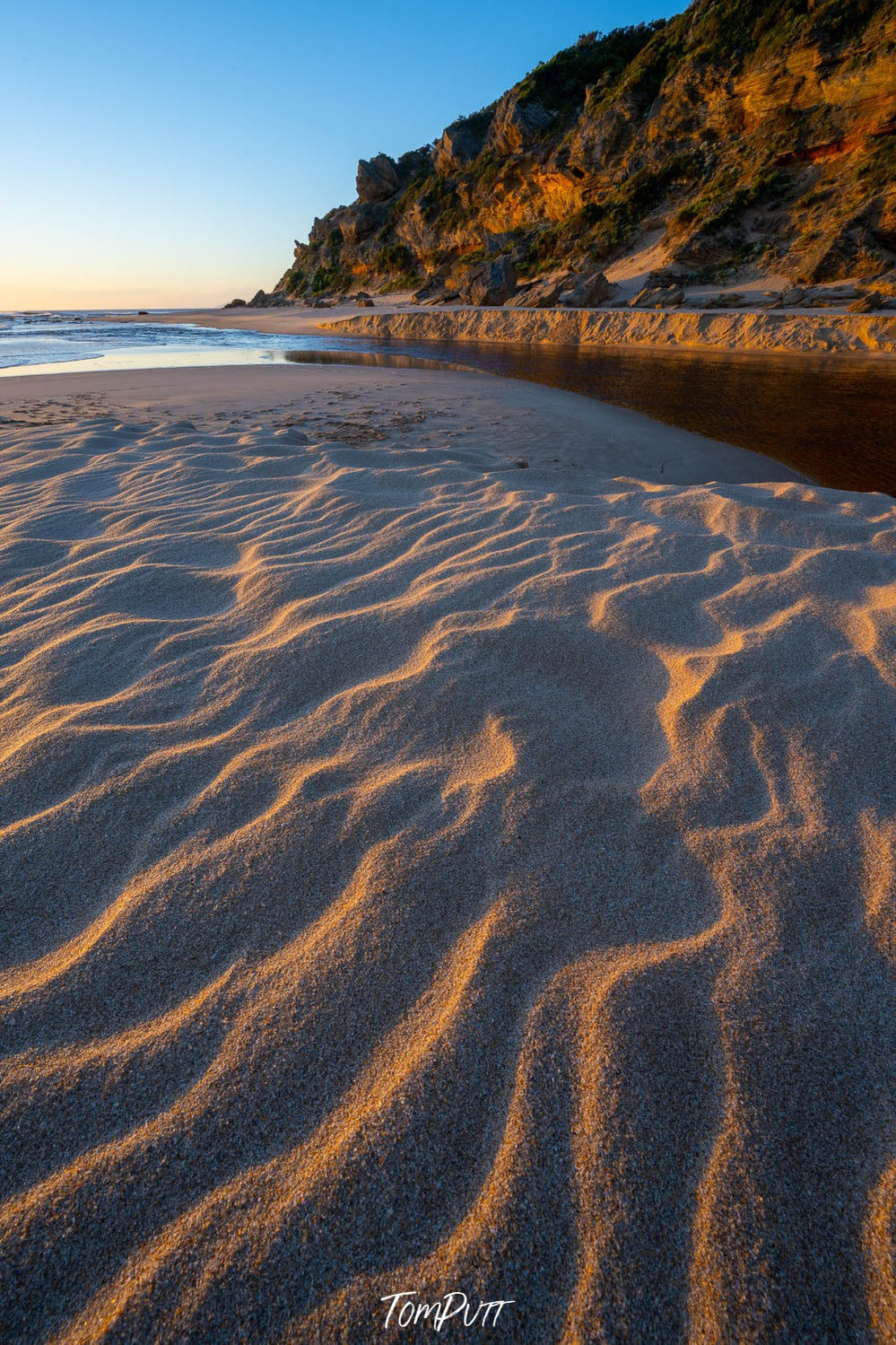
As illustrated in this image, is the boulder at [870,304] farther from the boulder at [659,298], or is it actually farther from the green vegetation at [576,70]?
the green vegetation at [576,70]

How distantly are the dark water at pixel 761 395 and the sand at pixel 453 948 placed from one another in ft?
9.26

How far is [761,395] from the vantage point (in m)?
6.80

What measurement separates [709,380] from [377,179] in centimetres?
4664

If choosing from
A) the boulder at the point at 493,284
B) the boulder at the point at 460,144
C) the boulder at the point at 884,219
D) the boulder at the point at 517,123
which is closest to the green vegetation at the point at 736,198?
the boulder at the point at 884,219

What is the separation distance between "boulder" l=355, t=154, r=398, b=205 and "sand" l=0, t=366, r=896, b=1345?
52566 millimetres

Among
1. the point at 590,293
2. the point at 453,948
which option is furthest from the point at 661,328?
the point at 453,948

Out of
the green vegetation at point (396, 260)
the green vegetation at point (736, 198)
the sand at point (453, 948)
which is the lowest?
the sand at point (453, 948)

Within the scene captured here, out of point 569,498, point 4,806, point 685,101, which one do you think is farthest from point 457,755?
point 685,101

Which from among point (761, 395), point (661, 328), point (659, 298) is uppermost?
point (659, 298)

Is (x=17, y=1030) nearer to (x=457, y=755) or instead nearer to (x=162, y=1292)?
(x=162, y=1292)

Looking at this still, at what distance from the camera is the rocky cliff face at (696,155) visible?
15.8m

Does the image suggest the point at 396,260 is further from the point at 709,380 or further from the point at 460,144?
the point at 709,380

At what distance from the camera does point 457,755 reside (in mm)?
1442

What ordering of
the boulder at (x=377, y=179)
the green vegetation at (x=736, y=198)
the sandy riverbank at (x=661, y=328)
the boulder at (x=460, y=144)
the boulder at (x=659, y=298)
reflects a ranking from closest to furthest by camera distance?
the sandy riverbank at (x=661, y=328)
the boulder at (x=659, y=298)
the green vegetation at (x=736, y=198)
the boulder at (x=460, y=144)
the boulder at (x=377, y=179)
